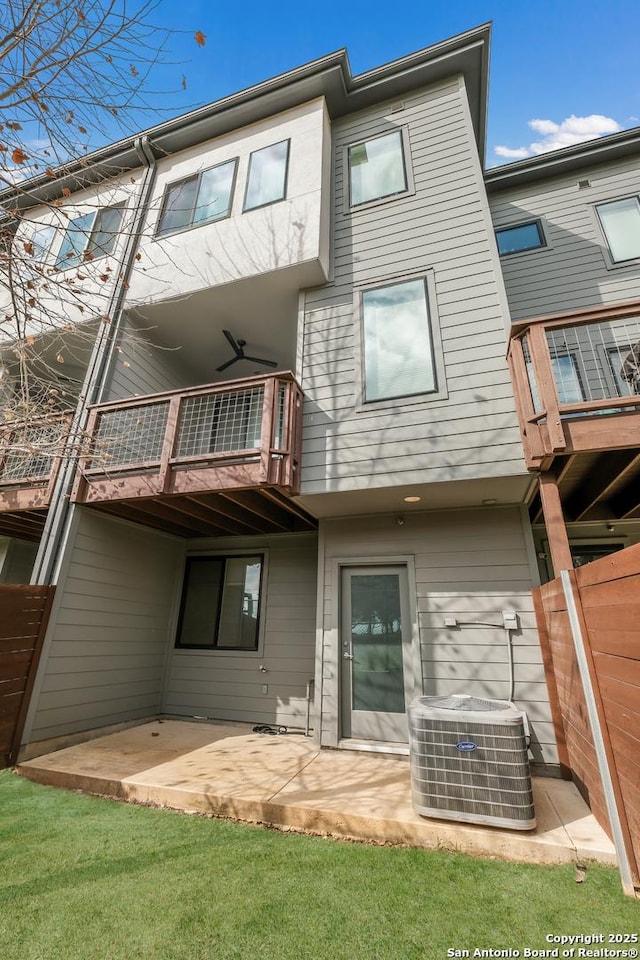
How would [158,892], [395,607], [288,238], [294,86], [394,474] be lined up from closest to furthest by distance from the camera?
[158,892], [394,474], [395,607], [288,238], [294,86]

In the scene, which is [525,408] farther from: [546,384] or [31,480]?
[31,480]

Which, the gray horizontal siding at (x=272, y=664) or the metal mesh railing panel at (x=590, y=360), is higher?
the metal mesh railing panel at (x=590, y=360)

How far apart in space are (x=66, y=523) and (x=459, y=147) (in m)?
6.97

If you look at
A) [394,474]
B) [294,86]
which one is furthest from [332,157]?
[394,474]

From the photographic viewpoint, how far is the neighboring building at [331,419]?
4.27m

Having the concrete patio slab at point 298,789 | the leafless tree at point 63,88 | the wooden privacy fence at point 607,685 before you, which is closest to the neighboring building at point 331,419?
the concrete patio slab at point 298,789

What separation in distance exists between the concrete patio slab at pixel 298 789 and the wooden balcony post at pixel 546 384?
2.70 meters

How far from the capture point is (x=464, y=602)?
4383 mm

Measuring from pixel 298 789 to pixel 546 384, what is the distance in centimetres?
398

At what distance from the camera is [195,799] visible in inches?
126

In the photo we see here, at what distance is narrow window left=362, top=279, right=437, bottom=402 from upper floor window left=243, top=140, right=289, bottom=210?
7.45 feet

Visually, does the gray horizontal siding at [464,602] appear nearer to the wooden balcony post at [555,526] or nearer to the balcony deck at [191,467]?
the wooden balcony post at [555,526]

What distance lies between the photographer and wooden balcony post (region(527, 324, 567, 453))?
3.36m

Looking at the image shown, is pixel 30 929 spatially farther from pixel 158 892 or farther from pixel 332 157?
pixel 332 157
